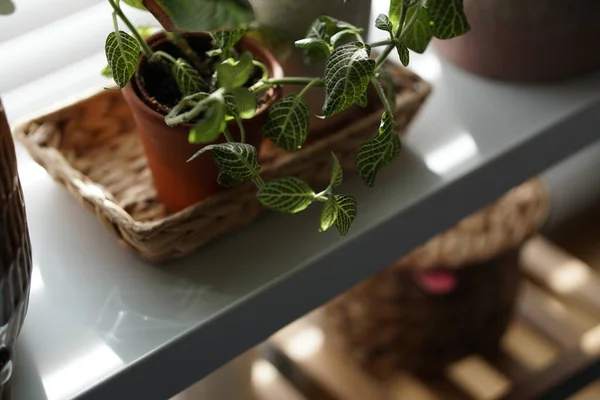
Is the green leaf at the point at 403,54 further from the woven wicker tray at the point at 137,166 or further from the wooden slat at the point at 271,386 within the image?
the wooden slat at the point at 271,386

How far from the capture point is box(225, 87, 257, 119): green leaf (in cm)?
53

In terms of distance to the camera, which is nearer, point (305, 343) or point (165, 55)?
point (165, 55)

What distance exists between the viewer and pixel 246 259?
0.69m

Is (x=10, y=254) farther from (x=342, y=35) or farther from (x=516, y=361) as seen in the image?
(x=516, y=361)

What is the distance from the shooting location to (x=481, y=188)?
790 mm

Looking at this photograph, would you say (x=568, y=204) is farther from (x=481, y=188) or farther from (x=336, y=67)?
(x=336, y=67)

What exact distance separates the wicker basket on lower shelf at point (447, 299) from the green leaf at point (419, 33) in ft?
1.95

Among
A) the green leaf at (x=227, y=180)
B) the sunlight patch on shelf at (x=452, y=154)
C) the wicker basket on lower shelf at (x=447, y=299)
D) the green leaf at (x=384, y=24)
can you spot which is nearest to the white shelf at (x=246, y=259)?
the sunlight patch on shelf at (x=452, y=154)

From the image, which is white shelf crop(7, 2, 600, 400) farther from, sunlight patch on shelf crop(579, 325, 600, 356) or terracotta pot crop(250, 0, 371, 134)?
sunlight patch on shelf crop(579, 325, 600, 356)

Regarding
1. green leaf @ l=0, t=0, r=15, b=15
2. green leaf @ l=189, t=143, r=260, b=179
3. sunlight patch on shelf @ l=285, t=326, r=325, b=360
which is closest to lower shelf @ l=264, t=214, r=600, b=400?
sunlight patch on shelf @ l=285, t=326, r=325, b=360

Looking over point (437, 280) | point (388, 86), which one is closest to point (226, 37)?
point (388, 86)

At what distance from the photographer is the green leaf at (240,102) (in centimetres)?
53

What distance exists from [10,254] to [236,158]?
0.16 metres

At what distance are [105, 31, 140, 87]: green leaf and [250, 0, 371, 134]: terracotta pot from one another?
0.14m
